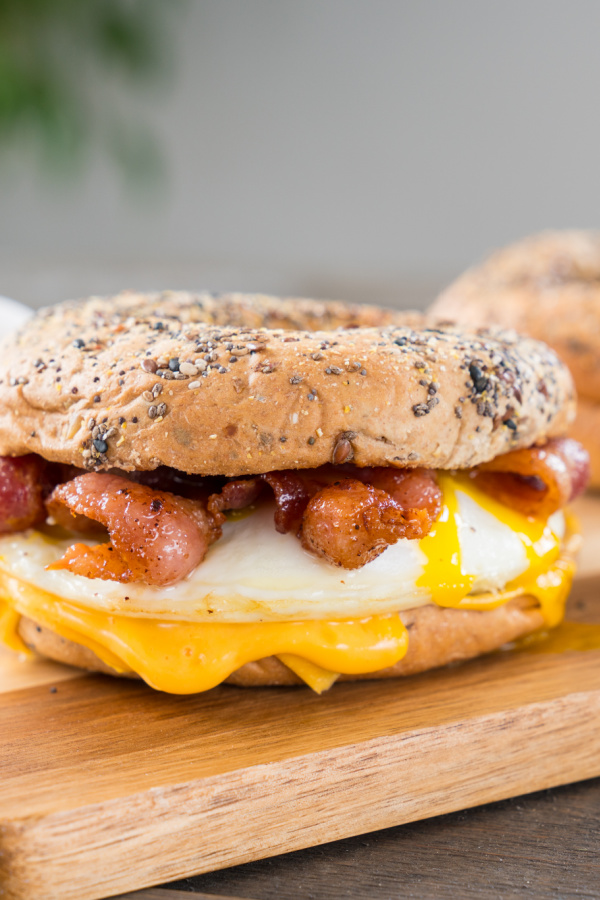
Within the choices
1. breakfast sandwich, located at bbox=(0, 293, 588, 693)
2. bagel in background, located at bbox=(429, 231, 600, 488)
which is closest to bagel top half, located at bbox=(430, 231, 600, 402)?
bagel in background, located at bbox=(429, 231, 600, 488)

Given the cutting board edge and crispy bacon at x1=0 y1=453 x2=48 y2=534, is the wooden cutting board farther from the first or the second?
crispy bacon at x1=0 y1=453 x2=48 y2=534

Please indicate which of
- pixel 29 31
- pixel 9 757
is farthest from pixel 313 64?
pixel 9 757

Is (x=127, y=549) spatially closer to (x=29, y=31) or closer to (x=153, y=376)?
(x=153, y=376)

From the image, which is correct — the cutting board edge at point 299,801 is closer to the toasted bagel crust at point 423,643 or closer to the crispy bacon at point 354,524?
the toasted bagel crust at point 423,643

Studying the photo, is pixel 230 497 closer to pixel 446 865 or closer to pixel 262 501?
pixel 262 501

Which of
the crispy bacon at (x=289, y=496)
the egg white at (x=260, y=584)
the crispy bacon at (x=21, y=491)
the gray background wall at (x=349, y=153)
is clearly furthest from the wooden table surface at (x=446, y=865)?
the gray background wall at (x=349, y=153)

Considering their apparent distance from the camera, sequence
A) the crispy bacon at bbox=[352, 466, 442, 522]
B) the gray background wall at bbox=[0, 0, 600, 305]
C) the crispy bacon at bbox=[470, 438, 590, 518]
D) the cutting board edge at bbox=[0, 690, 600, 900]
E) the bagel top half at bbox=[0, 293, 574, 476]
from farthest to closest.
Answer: the gray background wall at bbox=[0, 0, 600, 305]
the crispy bacon at bbox=[470, 438, 590, 518]
the crispy bacon at bbox=[352, 466, 442, 522]
the bagel top half at bbox=[0, 293, 574, 476]
the cutting board edge at bbox=[0, 690, 600, 900]
